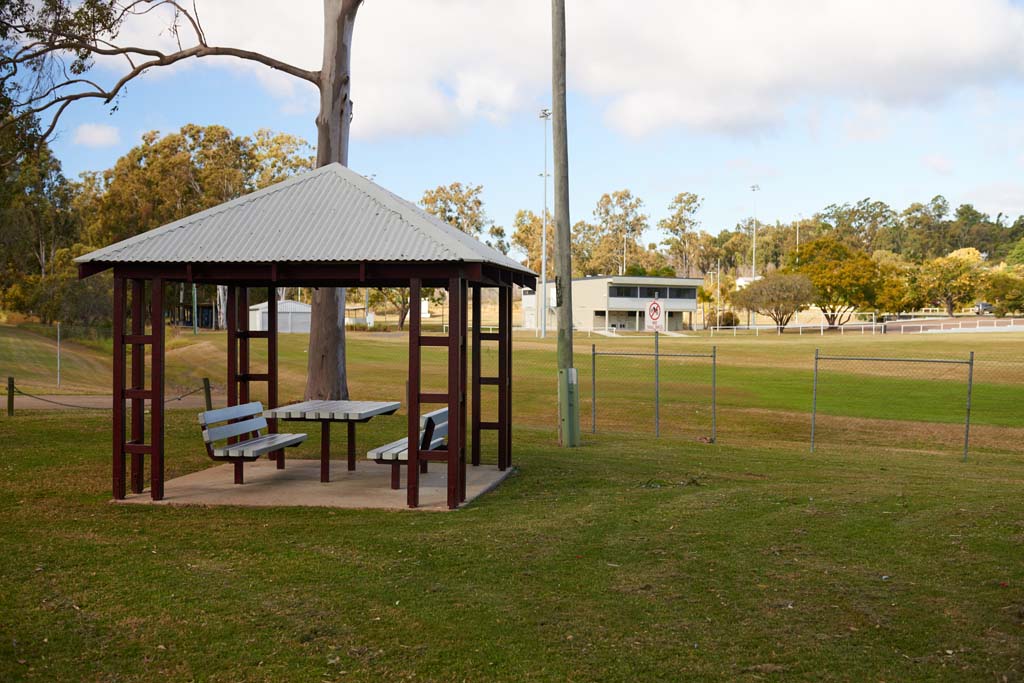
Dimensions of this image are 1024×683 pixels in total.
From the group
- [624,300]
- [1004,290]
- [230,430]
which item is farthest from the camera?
[1004,290]

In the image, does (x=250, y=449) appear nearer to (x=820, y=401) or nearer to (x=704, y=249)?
(x=820, y=401)

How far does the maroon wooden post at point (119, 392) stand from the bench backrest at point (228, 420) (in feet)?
2.86

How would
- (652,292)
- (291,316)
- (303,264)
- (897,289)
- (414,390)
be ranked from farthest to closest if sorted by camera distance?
(652,292)
(897,289)
(291,316)
(303,264)
(414,390)

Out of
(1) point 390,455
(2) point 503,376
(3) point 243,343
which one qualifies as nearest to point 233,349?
(3) point 243,343

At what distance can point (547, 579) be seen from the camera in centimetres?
789

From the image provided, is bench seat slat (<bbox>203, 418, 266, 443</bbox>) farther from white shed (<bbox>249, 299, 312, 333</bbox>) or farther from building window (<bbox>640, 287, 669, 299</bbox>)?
building window (<bbox>640, 287, 669, 299</bbox>)

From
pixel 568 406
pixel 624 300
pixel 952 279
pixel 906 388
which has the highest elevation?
pixel 952 279

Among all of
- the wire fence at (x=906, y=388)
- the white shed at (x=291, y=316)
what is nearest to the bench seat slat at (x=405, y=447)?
the wire fence at (x=906, y=388)

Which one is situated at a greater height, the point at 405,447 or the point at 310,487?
the point at 405,447

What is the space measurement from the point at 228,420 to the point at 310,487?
1319 mm

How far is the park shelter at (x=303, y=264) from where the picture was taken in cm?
1031

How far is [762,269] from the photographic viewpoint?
165 metres

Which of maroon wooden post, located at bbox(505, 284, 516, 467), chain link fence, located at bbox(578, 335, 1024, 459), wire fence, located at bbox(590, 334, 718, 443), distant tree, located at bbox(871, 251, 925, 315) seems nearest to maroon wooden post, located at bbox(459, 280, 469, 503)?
maroon wooden post, located at bbox(505, 284, 516, 467)

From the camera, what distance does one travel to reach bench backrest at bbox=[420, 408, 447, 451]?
36.8 ft
